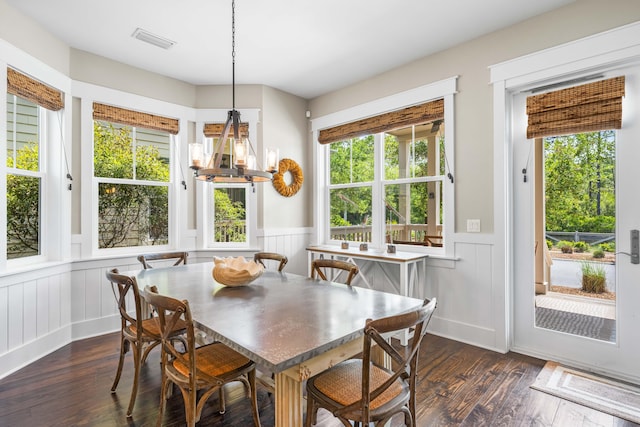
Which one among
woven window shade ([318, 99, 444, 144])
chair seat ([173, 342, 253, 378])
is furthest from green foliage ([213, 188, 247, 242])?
chair seat ([173, 342, 253, 378])

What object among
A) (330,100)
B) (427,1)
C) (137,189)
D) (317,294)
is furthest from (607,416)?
(137,189)

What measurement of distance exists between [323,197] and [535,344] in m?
2.84

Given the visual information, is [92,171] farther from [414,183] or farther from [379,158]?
[414,183]

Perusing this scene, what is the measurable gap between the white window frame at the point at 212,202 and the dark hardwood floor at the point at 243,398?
1.60 m

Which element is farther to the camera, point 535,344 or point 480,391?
point 535,344

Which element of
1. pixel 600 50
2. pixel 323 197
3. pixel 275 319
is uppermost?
pixel 600 50

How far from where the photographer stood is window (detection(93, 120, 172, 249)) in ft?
11.8

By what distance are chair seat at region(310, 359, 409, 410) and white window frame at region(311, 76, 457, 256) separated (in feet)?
6.58

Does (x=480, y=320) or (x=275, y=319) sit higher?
(x=275, y=319)

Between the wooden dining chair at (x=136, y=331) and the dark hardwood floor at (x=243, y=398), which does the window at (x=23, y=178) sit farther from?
the wooden dining chair at (x=136, y=331)

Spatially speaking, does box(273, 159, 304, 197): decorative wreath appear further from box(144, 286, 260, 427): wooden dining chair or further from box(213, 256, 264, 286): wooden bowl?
box(144, 286, 260, 427): wooden dining chair

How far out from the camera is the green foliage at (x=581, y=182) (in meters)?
2.55

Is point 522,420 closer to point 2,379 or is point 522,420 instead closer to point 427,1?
point 427,1

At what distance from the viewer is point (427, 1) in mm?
2574
